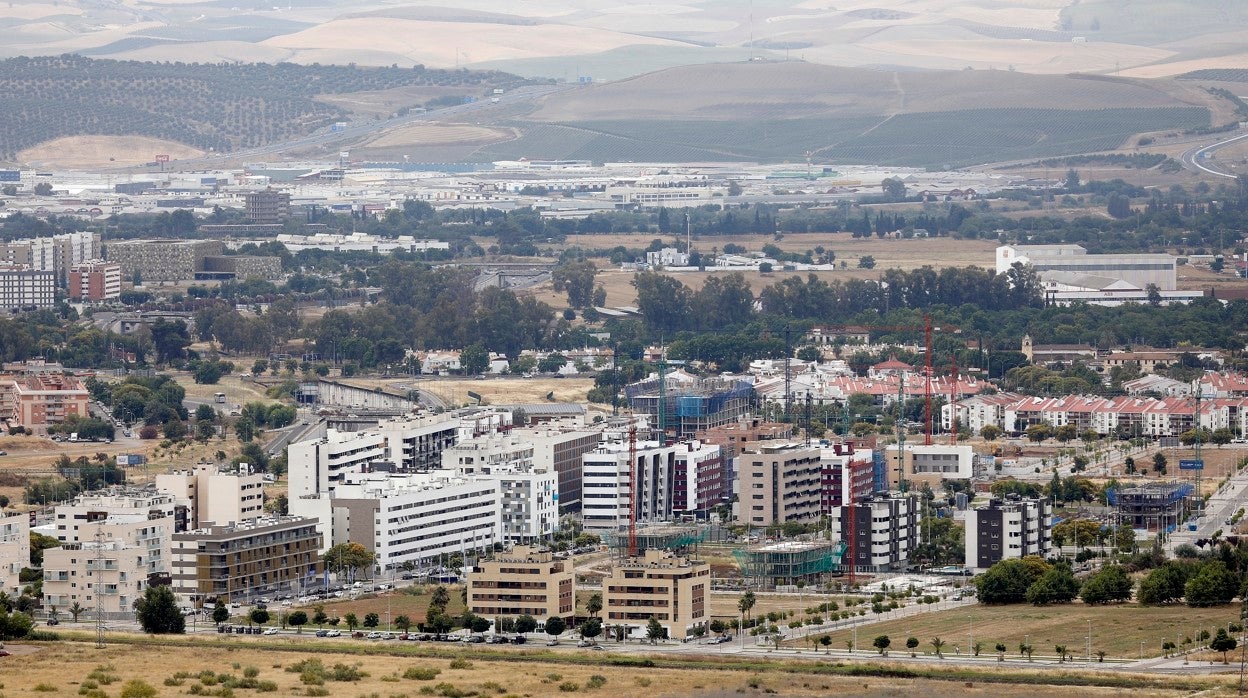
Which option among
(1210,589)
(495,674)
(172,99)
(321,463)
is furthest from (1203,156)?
(495,674)

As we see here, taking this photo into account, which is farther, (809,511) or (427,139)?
(427,139)

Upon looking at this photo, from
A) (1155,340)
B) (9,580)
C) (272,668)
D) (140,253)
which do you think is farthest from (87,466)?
(140,253)

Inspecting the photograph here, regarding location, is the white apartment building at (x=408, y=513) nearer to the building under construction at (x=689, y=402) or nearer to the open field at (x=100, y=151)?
the building under construction at (x=689, y=402)

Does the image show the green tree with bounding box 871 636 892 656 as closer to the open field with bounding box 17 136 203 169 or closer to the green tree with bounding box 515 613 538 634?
the green tree with bounding box 515 613 538 634

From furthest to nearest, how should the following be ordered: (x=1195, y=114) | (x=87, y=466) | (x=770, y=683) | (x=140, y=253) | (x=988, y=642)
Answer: (x=1195, y=114) < (x=140, y=253) < (x=87, y=466) < (x=988, y=642) < (x=770, y=683)

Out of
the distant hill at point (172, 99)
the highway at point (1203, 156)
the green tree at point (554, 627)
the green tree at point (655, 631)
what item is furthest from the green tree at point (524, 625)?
the distant hill at point (172, 99)

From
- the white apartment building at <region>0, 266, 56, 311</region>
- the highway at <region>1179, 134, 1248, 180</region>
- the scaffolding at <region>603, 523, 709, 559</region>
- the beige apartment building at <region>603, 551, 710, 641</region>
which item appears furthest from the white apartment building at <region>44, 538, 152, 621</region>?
the highway at <region>1179, 134, 1248, 180</region>

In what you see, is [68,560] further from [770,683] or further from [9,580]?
[770,683]

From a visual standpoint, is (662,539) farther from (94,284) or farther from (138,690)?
(94,284)
